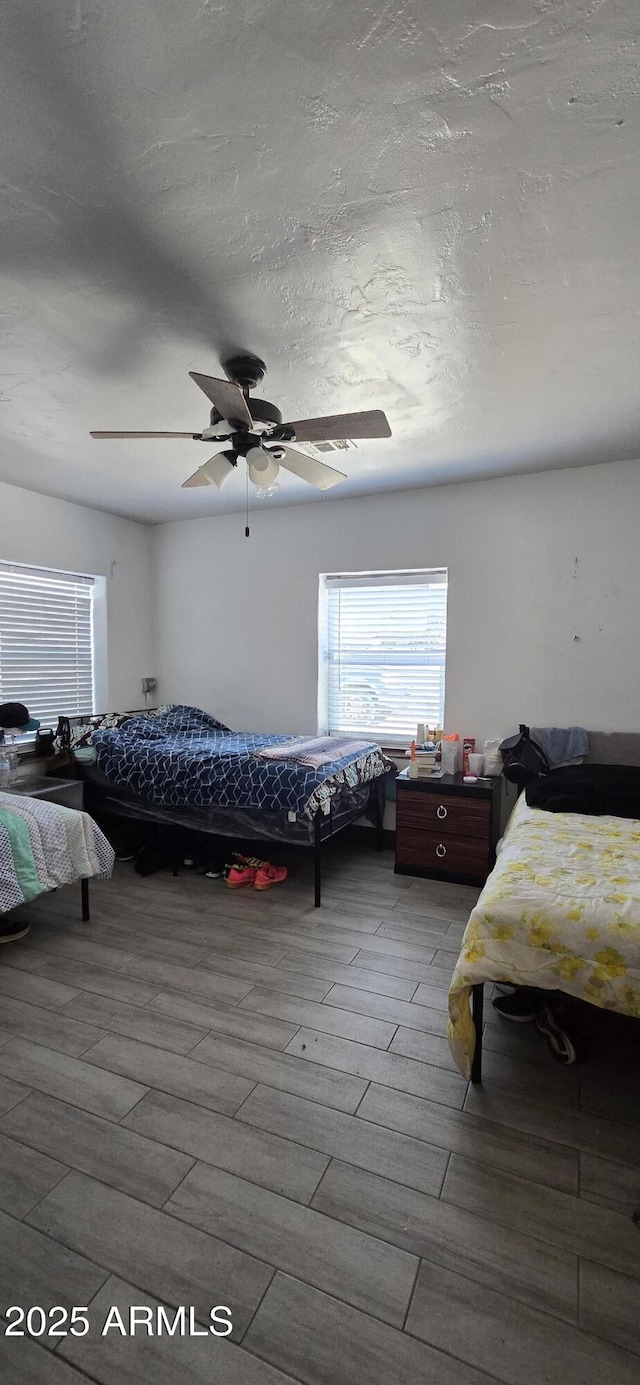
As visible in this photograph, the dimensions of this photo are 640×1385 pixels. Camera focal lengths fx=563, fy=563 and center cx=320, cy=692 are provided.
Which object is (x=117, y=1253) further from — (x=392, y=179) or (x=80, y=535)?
(x=80, y=535)

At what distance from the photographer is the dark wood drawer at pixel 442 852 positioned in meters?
3.46

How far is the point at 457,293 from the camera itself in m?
1.76

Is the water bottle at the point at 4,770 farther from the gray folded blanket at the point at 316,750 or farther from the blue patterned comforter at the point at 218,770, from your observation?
the gray folded blanket at the point at 316,750

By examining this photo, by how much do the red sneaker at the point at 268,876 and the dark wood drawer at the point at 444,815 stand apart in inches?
31.8

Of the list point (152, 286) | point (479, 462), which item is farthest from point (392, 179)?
point (479, 462)

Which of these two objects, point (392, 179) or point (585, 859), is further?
point (585, 859)

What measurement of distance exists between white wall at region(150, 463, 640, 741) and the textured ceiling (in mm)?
1031

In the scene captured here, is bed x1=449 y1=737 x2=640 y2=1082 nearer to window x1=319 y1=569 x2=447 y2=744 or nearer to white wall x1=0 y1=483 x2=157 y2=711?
window x1=319 y1=569 x2=447 y2=744

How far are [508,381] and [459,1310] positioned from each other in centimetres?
287

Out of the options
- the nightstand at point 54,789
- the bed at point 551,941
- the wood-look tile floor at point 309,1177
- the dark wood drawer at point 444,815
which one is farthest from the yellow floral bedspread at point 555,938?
the nightstand at point 54,789

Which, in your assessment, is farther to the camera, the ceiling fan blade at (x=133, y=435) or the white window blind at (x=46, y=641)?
the white window blind at (x=46, y=641)

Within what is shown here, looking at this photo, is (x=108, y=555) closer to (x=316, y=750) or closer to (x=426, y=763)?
(x=316, y=750)

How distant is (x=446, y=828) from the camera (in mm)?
3523

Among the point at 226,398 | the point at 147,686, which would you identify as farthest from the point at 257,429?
the point at 147,686
